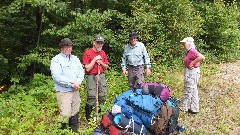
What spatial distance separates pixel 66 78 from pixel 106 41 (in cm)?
423

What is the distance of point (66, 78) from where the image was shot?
5535 mm

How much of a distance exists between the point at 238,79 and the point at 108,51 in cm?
423

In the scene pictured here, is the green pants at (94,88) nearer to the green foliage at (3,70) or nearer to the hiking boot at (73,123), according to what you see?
the hiking boot at (73,123)

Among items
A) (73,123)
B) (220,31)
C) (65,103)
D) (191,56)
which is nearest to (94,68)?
(65,103)

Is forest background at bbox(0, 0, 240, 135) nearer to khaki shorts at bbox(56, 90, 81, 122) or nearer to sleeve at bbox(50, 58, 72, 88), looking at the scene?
khaki shorts at bbox(56, 90, 81, 122)

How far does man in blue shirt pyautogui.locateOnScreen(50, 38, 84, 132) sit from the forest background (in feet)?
3.16

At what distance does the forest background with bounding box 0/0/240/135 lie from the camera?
7.41 m

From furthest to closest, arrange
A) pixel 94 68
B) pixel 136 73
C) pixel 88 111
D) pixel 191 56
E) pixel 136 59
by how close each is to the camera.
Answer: pixel 136 73 → pixel 136 59 → pixel 191 56 → pixel 88 111 → pixel 94 68

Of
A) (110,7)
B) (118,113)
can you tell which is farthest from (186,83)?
(110,7)

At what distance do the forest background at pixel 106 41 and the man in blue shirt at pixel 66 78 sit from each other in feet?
3.16

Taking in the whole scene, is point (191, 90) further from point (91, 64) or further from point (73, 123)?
point (73, 123)

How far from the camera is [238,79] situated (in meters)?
9.68

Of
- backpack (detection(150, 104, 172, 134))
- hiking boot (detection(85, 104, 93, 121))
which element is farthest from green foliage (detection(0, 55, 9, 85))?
backpack (detection(150, 104, 172, 134))

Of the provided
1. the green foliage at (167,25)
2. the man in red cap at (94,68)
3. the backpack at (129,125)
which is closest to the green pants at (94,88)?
the man in red cap at (94,68)
